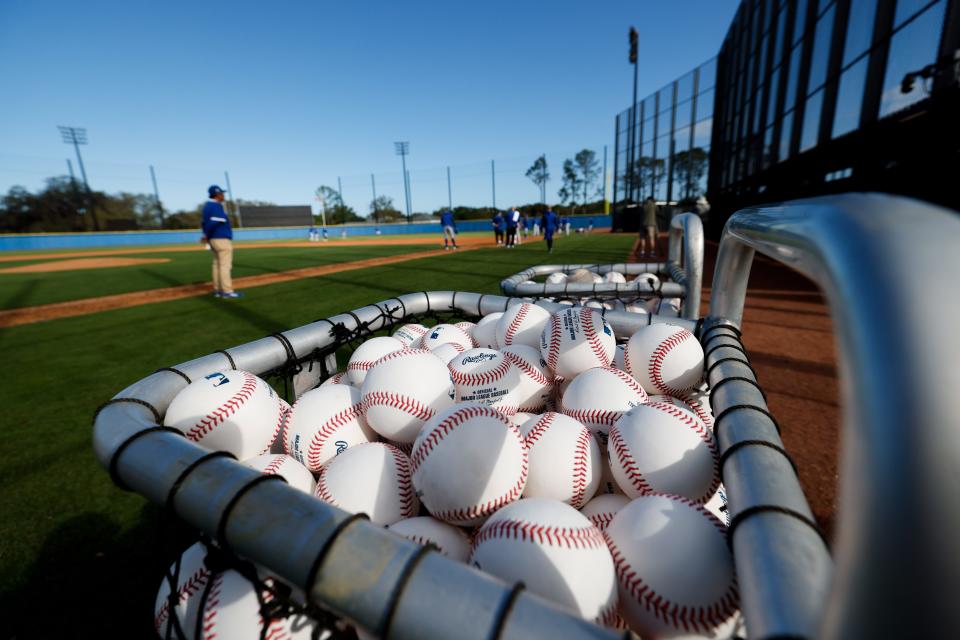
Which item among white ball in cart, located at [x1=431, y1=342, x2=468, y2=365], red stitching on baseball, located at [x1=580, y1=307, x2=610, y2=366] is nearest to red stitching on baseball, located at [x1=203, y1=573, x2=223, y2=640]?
white ball in cart, located at [x1=431, y1=342, x2=468, y2=365]

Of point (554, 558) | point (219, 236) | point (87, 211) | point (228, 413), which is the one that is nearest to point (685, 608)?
point (554, 558)

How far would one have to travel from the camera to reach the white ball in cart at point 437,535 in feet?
4.08

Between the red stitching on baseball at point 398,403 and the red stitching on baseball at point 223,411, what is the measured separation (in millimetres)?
427

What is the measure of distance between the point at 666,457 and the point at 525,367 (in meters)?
0.83

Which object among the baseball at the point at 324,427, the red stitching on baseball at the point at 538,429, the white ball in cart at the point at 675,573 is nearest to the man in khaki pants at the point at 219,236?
the baseball at the point at 324,427

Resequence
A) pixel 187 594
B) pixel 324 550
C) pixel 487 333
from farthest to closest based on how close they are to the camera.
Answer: pixel 487 333 → pixel 187 594 → pixel 324 550

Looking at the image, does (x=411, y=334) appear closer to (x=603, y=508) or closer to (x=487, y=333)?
(x=487, y=333)

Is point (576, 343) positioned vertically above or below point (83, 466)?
above

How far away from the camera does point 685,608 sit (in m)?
1.01

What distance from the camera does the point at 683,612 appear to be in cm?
102

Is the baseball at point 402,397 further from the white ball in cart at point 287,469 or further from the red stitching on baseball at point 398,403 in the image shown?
the white ball in cart at point 287,469

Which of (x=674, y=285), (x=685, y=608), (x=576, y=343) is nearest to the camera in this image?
(x=685, y=608)

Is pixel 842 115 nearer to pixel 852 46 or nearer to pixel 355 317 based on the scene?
pixel 852 46

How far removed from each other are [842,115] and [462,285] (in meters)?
9.31
